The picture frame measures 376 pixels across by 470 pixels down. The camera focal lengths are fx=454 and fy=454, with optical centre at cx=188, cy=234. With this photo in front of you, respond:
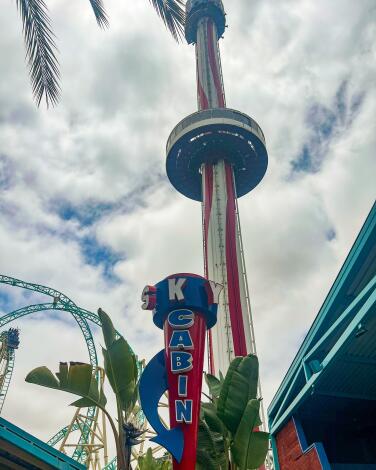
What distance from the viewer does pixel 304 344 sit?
15.9 metres

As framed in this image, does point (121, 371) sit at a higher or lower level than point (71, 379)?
higher

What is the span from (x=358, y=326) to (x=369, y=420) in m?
8.44

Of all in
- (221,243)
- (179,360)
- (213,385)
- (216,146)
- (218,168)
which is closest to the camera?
(179,360)

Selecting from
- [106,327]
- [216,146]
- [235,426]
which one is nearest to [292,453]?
[235,426]

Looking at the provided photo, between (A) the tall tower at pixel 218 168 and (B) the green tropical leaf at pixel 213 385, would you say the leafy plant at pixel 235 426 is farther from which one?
(A) the tall tower at pixel 218 168

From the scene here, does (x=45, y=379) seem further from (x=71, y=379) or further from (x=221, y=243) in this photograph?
(x=221, y=243)

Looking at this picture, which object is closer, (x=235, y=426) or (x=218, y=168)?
(x=235, y=426)

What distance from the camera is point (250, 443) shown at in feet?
40.4

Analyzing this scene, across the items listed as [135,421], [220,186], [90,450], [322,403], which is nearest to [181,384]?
[135,421]

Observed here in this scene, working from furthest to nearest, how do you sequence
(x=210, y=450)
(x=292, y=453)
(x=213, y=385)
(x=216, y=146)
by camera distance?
1. (x=216, y=146)
2. (x=292, y=453)
3. (x=213, y=385)
4. (x=210, y=450)

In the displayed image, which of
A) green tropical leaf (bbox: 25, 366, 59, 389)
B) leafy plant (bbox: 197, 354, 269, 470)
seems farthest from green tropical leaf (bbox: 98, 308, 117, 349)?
leafy plant (bbox: 197, 354, 269, 470)

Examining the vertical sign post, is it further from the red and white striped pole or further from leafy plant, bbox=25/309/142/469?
the red and white striped pole

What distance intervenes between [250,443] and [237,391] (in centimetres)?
138

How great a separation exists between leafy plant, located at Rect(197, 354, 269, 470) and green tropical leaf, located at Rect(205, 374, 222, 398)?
41.5 inches
